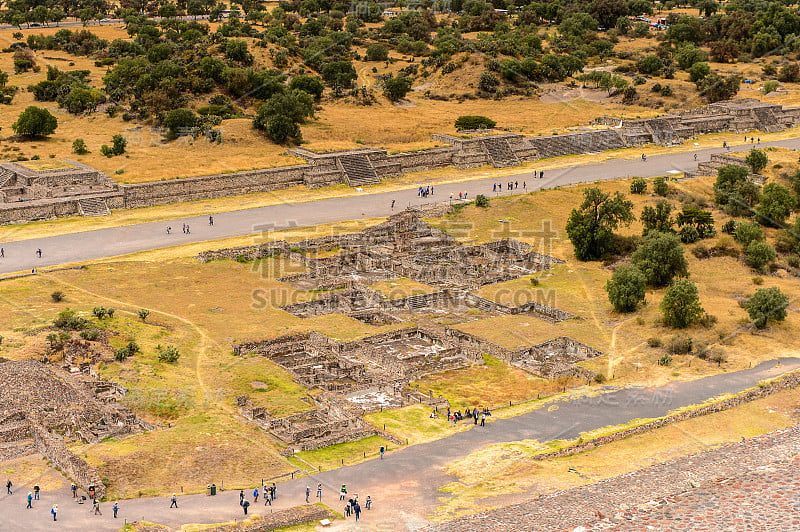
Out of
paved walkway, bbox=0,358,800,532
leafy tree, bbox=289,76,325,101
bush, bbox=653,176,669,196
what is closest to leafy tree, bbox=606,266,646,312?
paved walkway, bbox=0,358,800,532

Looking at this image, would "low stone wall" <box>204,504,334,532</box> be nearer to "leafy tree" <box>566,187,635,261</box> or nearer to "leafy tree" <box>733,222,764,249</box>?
"leafy tree" <box>566,187,635,261</box>

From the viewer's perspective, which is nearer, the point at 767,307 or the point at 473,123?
the point at 767,307

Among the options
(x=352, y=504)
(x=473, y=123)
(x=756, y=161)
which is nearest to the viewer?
(x=352, y=504)

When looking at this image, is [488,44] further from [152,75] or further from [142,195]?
[142,195]

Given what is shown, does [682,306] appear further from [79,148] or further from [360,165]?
[79,148]

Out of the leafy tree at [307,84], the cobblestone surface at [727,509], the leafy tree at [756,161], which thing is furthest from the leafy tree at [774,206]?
the leafy tree at [307,84]

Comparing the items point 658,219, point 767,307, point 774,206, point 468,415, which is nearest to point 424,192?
point 658,219

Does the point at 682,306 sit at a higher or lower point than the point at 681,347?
higher
